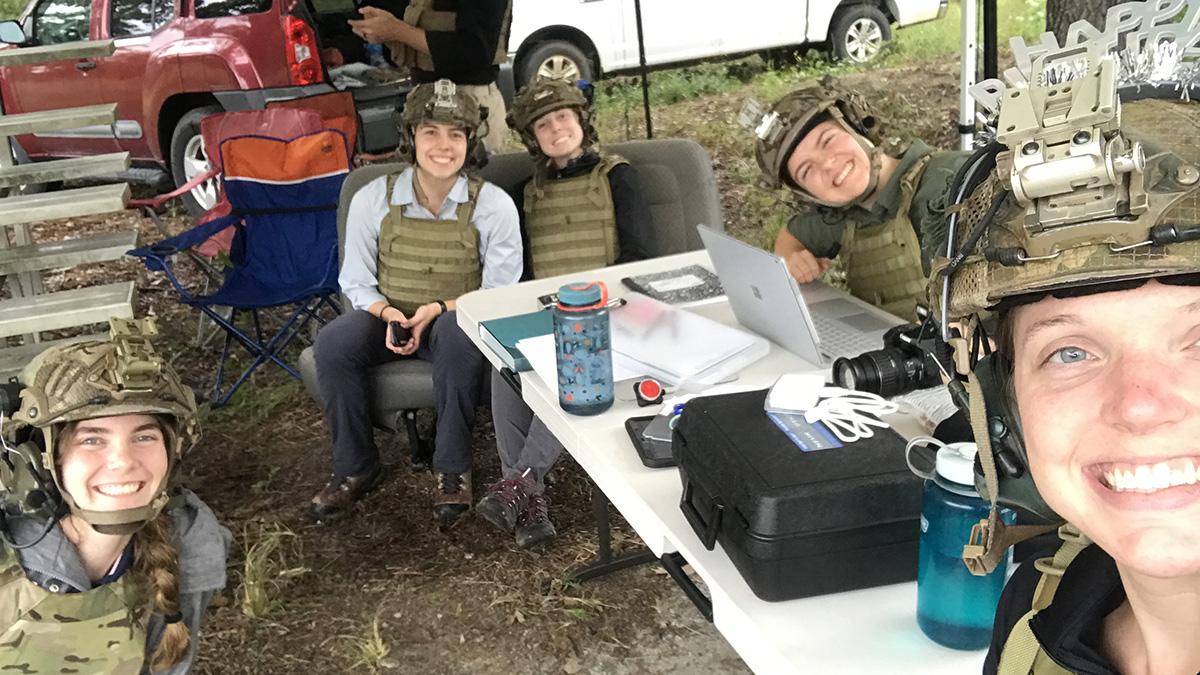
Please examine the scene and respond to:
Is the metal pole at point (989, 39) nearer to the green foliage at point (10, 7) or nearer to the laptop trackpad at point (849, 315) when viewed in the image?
the laptop trackpad at point (849, 315)

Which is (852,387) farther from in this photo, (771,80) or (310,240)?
(771,80)

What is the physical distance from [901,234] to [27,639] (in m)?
2.06

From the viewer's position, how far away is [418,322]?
3549 millimetres

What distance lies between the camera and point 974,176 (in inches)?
39.4

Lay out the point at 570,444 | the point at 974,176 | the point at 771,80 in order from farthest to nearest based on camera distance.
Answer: the point at 771,80 < the point at 570,444 < the point at 974,176

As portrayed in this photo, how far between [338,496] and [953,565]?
270cm

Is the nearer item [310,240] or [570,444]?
[570,444]

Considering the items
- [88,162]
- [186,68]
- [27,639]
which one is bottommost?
[27,639]

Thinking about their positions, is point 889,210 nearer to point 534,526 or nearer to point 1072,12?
point 534,526

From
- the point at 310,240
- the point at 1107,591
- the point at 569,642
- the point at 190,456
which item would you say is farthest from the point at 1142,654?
the point at 310,240

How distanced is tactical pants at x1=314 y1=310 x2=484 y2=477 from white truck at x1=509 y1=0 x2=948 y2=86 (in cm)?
268

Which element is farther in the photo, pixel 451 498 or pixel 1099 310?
pixel 451 498

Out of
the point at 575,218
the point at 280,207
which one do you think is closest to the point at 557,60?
the point at 280,207

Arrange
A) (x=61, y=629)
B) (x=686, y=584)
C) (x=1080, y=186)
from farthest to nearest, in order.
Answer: (x=61, y=629) < (x=686, y=584) < (x=1080, y=186)
